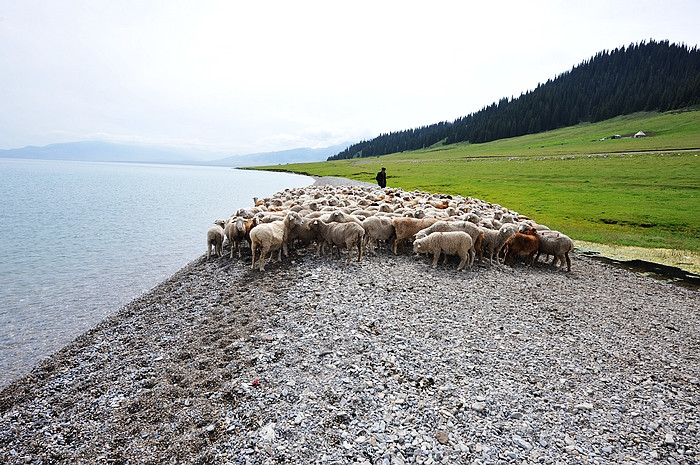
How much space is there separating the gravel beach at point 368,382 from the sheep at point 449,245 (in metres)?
2.16

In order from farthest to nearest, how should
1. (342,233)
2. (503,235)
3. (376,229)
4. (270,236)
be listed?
(376,229) → (503,235) → (342,233) → (270,236)

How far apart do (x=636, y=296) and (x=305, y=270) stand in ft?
38.5

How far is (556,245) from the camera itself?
570 inches

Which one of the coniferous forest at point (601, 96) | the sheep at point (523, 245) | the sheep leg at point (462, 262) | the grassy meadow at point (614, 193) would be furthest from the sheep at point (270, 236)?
the coniferous forest at point (601, 96)

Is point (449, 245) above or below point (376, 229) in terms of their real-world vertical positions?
below

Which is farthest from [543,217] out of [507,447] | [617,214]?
[507,447]

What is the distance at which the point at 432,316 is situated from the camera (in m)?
9.48

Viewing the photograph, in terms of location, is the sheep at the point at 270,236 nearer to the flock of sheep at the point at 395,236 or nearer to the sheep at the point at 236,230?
the flock of sheep at the point at 395,236

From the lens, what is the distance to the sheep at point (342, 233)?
13.7m

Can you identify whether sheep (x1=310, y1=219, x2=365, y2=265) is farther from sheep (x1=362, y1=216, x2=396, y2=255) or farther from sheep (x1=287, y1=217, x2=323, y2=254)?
sheep (x1=362, y1=216, x2=396, y2=255)

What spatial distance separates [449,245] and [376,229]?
10.9 feet

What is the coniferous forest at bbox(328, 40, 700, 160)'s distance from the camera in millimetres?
130375

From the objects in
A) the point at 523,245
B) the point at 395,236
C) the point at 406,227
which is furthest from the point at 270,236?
the point at 523,245

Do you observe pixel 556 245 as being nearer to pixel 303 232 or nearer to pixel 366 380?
pixel 303 232
